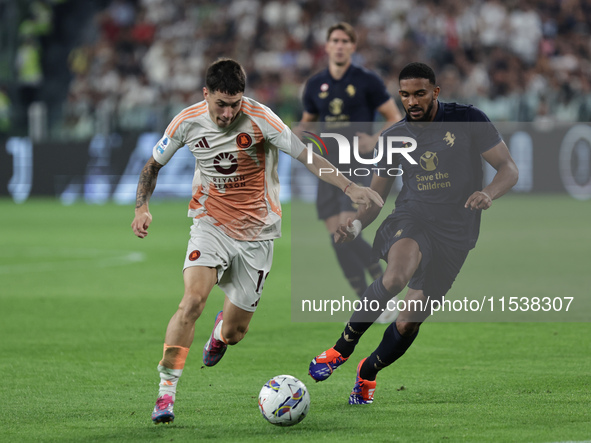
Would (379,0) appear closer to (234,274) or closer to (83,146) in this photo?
(83,146)

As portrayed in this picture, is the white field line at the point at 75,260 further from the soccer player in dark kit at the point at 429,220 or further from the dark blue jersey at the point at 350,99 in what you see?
the soccer player in dark kit at the point at 429,220

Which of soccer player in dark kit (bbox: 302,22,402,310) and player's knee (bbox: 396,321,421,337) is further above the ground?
soccer player in dark kit (bbox: 302,22,402,310)

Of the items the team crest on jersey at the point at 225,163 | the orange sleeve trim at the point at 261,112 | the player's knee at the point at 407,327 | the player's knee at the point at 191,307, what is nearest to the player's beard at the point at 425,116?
the orange sleeve trim at the point at 261,112

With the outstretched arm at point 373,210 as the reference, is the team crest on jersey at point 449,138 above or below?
above

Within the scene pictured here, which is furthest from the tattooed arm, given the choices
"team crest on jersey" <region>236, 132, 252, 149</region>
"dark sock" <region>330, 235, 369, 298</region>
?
"dark sock" <region>330, 235, 369, 298</region>

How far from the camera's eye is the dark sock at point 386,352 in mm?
5641

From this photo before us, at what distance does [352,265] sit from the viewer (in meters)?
8.79

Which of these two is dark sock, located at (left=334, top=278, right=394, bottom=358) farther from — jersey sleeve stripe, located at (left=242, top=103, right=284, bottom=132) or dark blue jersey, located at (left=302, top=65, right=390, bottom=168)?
dark blue jersey, located at (left=302, top=65, right=390, bottom=168)

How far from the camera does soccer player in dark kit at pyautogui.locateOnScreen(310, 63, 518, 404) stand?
18.4 ft

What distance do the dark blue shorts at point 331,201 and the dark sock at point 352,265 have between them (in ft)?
1.09

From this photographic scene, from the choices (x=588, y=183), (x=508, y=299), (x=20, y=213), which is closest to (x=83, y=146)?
(x=20, y=213)

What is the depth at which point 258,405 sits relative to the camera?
5609 mm

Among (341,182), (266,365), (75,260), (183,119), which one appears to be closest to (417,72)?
(341,182)

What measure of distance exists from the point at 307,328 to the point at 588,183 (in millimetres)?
13595
